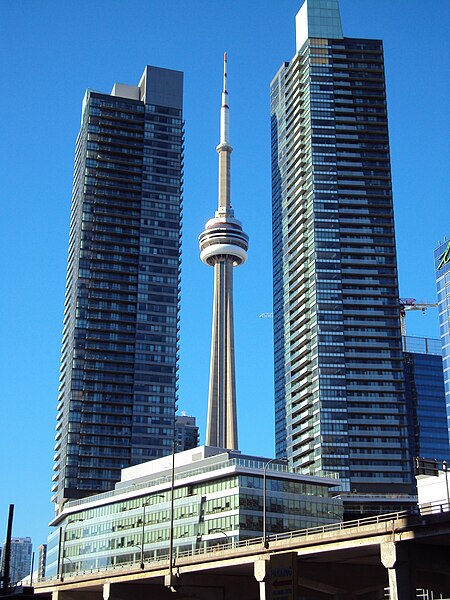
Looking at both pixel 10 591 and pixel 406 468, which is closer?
pixel 10 591

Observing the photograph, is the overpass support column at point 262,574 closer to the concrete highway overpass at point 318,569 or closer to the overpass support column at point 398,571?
the concrete highway overpass at point 318,569

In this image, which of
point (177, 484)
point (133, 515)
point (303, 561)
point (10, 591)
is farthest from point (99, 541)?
point (303, 561)

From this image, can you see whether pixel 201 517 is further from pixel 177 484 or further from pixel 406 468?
pixel 406 468

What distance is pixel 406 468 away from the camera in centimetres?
19550

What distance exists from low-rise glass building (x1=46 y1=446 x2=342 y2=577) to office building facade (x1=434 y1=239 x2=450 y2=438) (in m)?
26.2

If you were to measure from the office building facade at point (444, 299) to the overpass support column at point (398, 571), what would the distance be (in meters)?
77.0

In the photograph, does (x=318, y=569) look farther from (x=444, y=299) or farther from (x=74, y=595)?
(x=444, y=299)

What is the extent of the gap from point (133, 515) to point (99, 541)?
1368 centimetres

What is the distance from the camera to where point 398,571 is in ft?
200

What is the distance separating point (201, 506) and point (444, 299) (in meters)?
50.3

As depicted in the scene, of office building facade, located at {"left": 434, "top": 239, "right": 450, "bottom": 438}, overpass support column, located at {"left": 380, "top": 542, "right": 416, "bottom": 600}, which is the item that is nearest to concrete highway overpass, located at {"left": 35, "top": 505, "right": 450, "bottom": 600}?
overpass support column, located at {"left": 380, "top": 542, "right": 416, "bottom": 600}

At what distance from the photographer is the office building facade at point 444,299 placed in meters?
137

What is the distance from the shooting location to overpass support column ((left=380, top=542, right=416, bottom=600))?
6003 centimetres

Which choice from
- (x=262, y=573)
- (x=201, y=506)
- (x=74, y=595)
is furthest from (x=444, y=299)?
(x=262, y=573)
